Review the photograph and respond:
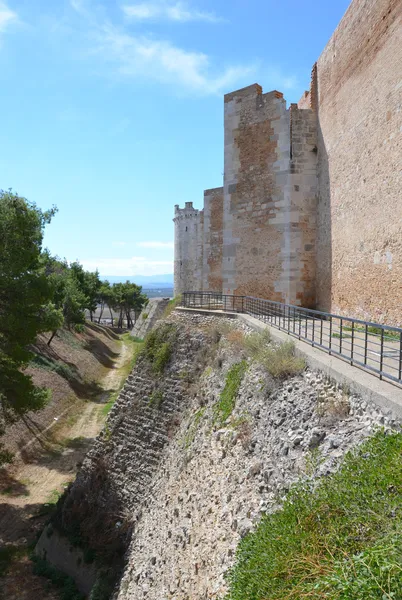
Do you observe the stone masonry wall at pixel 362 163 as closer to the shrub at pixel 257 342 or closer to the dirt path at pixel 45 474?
the shrub at pixel 257 342

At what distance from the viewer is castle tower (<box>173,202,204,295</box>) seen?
105 feet

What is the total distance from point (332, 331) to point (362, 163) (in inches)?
156

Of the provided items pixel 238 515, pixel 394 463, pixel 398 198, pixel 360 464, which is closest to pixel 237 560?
pixel 238 515

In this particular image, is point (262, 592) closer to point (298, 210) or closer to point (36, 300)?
point (36, 300)

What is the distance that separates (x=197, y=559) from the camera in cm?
564

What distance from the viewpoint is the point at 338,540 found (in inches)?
129

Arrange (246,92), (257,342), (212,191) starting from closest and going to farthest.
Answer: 1. (257,342)
2. (246,92)
3. (212,191)

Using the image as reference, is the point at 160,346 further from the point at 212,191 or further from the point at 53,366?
the point at 53,366

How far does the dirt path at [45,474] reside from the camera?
12.4 meters

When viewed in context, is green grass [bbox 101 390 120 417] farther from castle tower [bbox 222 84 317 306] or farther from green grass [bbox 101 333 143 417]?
castle tower [bbox 222 84 317 306]

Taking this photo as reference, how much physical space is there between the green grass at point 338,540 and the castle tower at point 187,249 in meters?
27.4

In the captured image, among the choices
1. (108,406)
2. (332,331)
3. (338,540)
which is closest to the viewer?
(338,540)

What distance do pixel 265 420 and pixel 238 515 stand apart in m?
1.54

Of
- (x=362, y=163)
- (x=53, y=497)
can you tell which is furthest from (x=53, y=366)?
(x=362, y=163)
